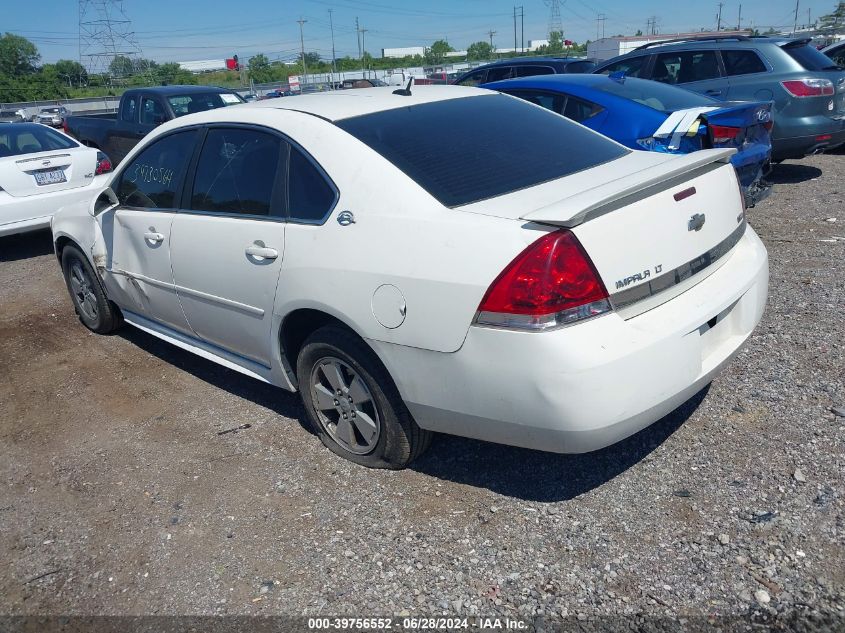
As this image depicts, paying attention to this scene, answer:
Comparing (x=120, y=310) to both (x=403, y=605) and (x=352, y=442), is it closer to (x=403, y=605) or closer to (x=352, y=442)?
(x=352, y=442)

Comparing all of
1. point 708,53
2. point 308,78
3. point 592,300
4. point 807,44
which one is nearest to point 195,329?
point 592,300

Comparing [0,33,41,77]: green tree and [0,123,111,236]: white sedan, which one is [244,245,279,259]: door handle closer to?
[0,123,111,236]: white sedan

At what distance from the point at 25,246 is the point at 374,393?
7.62 m

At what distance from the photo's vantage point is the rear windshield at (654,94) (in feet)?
20.8

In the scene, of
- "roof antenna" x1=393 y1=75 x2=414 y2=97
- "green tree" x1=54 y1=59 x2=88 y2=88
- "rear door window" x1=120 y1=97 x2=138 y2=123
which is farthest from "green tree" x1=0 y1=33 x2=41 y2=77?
"roof antenna" x1=393 y1=75 x2=414 y2=97

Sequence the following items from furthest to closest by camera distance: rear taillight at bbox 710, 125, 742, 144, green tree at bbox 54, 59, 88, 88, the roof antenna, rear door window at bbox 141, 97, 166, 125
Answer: green tree at bbox 54, 59, 88, 88 < rear door window at bbox 141, 97, 166, 125 < rear taillight at bbox 710, 125, 742, 144 < the roof antenna

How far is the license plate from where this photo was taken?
26.3 ft

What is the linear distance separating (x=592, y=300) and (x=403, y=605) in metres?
1.27

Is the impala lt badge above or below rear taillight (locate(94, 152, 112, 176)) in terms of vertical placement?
above

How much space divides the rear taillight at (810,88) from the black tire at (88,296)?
25.7ft

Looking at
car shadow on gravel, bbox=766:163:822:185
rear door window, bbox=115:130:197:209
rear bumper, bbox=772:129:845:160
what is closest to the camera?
rear door window, bbox=115:130:197:209

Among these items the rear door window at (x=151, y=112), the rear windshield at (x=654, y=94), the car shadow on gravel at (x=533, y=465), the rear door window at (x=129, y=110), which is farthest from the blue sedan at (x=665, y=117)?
the rear door window at (x=129, y=110)

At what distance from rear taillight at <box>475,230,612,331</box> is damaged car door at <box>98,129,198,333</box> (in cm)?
229

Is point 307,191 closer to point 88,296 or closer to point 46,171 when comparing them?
point 88,296
